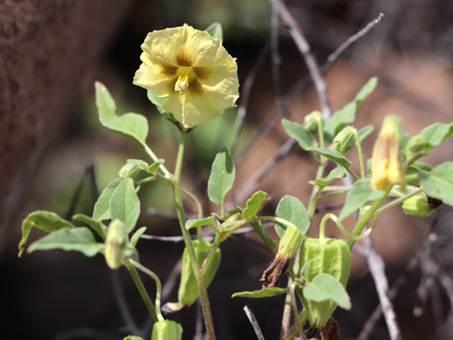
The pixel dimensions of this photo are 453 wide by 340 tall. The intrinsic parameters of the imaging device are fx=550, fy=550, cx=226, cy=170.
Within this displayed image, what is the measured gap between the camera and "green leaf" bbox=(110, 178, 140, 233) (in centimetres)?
63

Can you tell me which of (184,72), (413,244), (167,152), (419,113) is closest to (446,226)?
(413,244)

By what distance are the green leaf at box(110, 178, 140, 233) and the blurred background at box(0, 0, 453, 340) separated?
53 centimetres

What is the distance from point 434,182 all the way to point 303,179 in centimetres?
193

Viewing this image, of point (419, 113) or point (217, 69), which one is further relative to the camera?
point (419, 113)

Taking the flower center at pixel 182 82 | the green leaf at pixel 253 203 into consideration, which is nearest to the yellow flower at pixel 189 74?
the flower center at pixel 182 82

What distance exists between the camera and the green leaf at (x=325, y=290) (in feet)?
1.82

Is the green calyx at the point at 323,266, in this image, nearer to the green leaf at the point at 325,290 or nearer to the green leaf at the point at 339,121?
the green leaf at the point at 325,290

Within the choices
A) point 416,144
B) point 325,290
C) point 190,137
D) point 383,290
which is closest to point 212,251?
point 325,290

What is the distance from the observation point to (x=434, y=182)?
0.56m

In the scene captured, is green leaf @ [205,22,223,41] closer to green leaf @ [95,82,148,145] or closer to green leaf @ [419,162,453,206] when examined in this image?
green leaf @ [95,82,148,145]

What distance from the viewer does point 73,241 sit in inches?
22.1

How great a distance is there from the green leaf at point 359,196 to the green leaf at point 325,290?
73 mm

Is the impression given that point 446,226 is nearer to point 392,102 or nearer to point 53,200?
point 392,102

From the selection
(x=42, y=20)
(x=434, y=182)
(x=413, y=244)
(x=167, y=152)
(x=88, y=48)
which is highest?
(x=42, y=20)
